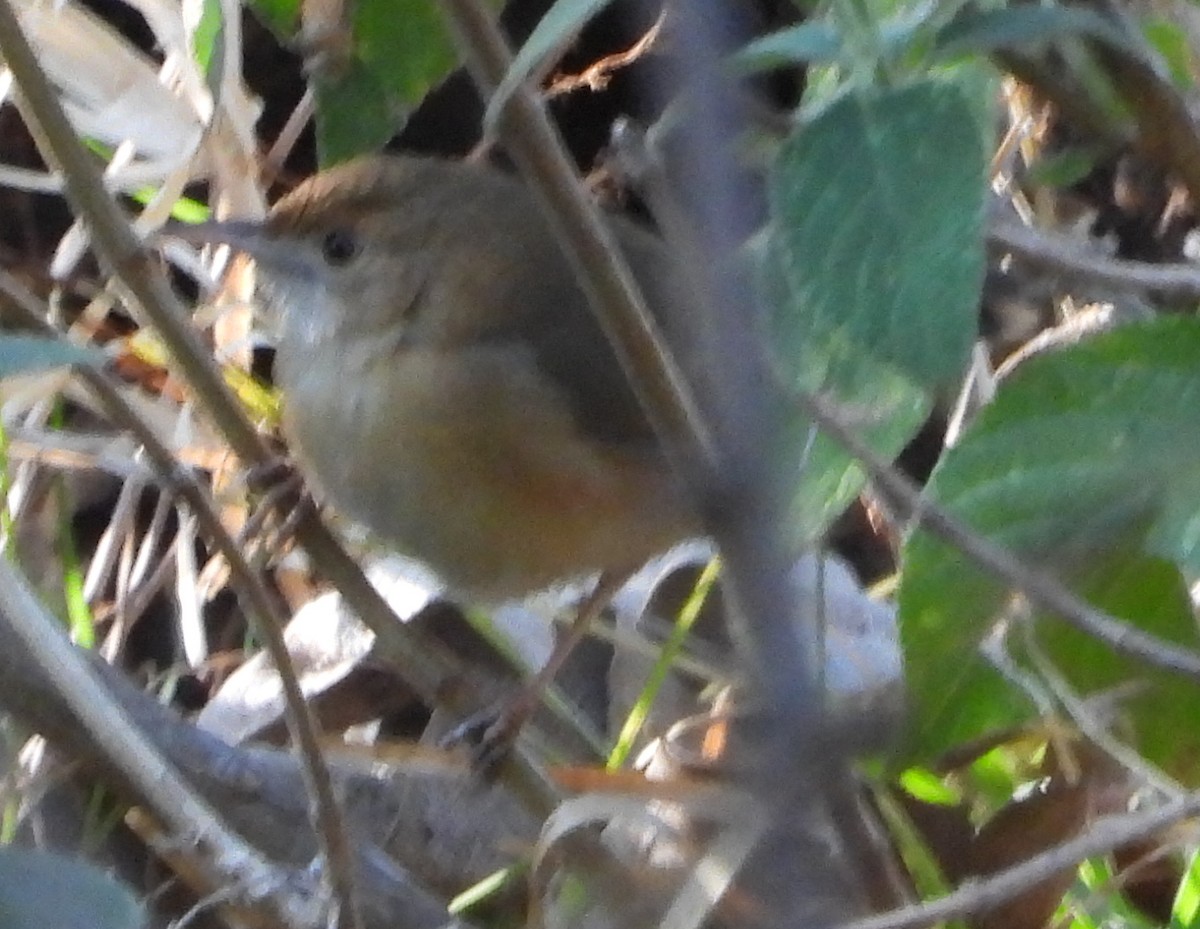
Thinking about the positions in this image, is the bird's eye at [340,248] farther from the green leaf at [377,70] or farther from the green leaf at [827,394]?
the green leaf at [827,394]

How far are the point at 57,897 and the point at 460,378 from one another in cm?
110

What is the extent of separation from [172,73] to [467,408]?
0.67 m

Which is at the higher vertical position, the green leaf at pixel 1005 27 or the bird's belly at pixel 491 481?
the green leaf at pixel 1005 27

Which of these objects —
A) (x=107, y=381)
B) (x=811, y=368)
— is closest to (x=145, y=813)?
(x=107, y=381)

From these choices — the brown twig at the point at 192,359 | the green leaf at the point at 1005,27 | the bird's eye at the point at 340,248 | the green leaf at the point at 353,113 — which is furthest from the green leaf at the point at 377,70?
the bird's eye at the point at 340,248

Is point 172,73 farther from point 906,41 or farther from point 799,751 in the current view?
point 799,751

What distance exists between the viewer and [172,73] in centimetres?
215

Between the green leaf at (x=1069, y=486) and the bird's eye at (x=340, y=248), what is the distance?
1.07 meters

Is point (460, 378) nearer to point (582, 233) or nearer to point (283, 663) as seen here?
point (283, 663)

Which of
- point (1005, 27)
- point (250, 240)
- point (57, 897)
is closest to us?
point (57, 897)

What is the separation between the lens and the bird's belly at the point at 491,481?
1.72 meters

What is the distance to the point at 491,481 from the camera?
1.72 m

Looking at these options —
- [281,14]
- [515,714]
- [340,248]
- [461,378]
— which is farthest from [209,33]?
[515,714]

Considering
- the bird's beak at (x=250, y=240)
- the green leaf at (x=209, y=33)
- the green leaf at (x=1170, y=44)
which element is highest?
the green leaf at (x=209, y=33)
